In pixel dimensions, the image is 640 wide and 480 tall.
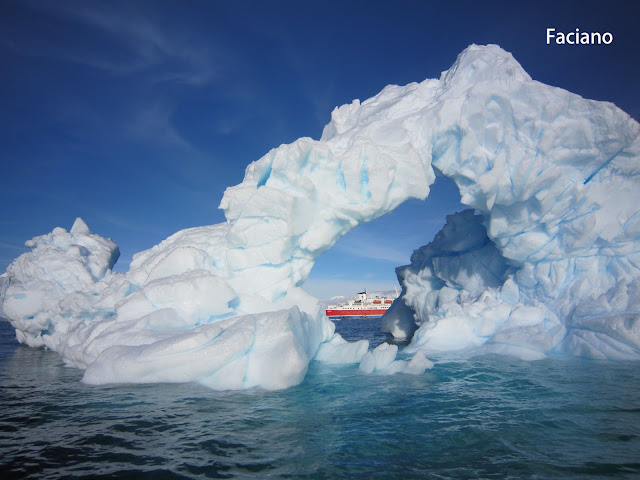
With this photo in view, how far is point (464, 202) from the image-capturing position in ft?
48.1

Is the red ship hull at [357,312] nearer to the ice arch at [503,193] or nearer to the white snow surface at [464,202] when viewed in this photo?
the white snow surface at [464,202]

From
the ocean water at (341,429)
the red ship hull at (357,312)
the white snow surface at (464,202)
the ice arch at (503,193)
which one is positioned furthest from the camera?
the red ship hull at (357,312)

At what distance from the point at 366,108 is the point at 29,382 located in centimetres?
1421

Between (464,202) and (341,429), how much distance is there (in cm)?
1050

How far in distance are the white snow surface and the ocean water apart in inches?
65.7

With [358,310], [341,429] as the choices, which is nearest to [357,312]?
[358,310]

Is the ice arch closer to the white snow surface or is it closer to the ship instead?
the white snow surface

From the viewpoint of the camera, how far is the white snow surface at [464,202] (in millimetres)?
11328

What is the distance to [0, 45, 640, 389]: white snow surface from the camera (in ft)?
37.2

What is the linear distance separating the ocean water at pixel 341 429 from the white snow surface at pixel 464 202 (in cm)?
167

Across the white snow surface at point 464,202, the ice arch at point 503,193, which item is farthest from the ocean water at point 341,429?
the ice arch at point 503,193

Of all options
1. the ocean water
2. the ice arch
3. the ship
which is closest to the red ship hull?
the ship

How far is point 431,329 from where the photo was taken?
48.3 ft

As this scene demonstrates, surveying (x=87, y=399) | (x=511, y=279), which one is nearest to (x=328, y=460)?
(x=87, y=399)
